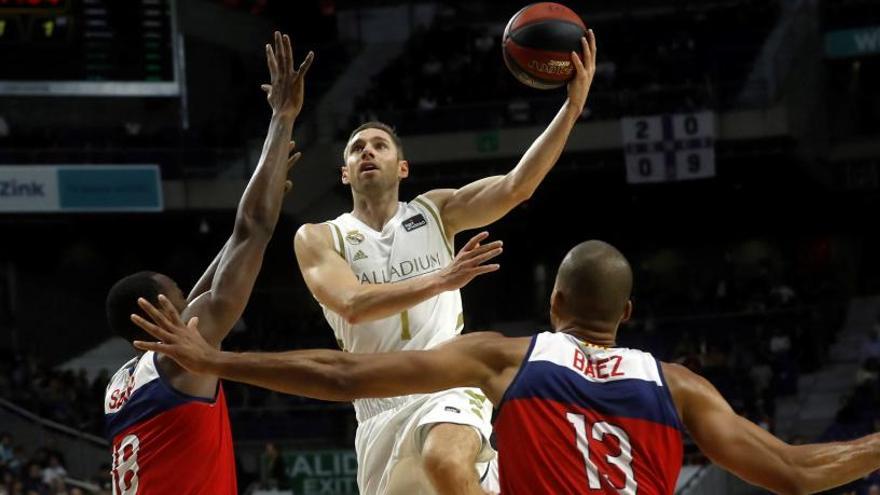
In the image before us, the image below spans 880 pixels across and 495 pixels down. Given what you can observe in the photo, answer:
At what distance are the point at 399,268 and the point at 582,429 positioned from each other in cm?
269

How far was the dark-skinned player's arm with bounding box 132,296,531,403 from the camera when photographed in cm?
428

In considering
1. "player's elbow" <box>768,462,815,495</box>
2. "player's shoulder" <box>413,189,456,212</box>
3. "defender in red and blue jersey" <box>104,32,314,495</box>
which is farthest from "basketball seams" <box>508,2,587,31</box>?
"player's elbow" <box>768,462,815,495</box>

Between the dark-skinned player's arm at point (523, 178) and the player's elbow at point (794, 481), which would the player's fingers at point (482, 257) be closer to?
the dark-skinned player's arm at point (523, 178)

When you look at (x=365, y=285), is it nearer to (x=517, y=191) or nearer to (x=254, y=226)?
(x=254, y=226)

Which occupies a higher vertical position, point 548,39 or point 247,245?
point 548,39

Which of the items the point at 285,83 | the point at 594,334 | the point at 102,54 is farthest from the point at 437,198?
the point at 102,54

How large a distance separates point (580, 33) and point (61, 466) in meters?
14.4

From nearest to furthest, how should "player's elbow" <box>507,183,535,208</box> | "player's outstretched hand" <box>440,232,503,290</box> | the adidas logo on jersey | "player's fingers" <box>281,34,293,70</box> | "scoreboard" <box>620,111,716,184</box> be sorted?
1. "player's outstretched hand" <box>440,232,503,290</box>
2. "player's fingers" <box>281,34,293,70</box>
3. "player's elbow" <box>507,183,535,208</box>
4. the adidas logo on jersey
5. "scoreboard" <box>620,111,716,184</box>

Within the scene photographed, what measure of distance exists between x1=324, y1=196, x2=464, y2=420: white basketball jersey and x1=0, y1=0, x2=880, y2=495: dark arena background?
30.4 ft

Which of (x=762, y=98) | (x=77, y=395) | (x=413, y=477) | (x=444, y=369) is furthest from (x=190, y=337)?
(x=762, y=98)

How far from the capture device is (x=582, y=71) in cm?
682

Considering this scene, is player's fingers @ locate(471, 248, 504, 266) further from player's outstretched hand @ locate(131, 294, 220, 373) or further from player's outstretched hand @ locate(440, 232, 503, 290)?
→ player's outstretched hand @ locate(131, 294, 220, 373)

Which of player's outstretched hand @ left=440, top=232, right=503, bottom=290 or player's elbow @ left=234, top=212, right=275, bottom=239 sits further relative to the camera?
player's elbow @ left=234, top=212, right=275, bottom=239

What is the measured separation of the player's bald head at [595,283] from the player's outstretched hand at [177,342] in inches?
45.7
